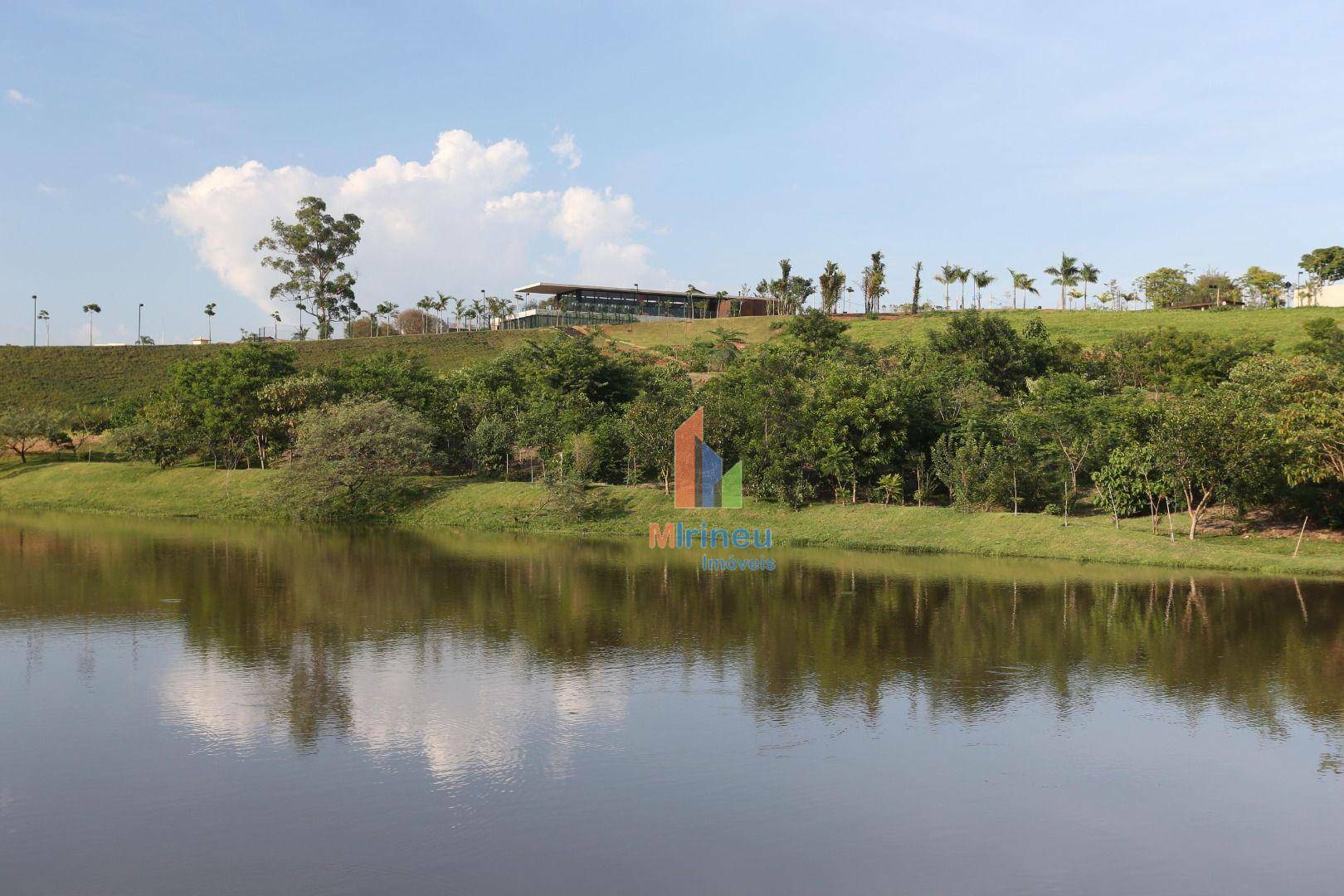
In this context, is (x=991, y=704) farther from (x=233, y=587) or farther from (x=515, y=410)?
(x=515, y=410)

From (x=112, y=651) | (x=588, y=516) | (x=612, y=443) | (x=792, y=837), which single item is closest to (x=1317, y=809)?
(x=792, y=837)

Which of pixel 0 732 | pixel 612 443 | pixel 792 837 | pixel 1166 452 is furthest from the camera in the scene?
pixel 612 443

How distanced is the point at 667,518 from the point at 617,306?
83.0 m

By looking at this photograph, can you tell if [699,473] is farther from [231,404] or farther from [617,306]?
[617,306]

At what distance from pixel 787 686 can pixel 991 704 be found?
4.39 metres

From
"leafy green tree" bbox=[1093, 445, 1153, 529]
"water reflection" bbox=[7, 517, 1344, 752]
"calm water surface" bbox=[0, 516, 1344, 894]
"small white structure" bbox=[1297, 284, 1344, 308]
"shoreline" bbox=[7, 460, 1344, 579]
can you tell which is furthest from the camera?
"small white structure" bbox=[1297, 284, 1344, 308]

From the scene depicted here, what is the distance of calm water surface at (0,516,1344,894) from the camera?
1344 centimetres

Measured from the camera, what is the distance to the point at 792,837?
563 inches

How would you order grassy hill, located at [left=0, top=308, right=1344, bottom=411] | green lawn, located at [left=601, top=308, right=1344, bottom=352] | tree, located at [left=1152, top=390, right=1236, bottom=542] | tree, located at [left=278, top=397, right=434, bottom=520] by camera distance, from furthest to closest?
Result: grassy hill, located at [left=0, top=308, right=1344, bottom=411], green lawn, located at [left=601, top=308, right=1344, bottom=352], tree, located at [left=278, top=397, right=434, bottom=520], tree, located at [left=1152, top=390, right=1236, bottom=542]

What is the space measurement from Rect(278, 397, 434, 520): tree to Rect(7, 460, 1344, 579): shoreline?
208cm

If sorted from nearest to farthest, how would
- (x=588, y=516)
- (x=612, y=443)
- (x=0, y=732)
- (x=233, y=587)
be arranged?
(x=0, y=732), (x=233, y=587), (x=588, y=516), (x=612, y=443)

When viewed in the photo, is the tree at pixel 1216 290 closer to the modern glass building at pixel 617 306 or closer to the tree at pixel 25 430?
the modern glass building at pixel 617 306

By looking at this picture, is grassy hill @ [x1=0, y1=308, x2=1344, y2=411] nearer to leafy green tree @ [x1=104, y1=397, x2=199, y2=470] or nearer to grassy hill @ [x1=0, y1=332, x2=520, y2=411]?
grassy hill @ [x1=0, y1=332, x2=520, y2=411]

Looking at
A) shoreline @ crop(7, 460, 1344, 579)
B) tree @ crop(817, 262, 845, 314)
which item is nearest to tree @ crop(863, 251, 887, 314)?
tree @ crop(817, 262, 845, 314)
